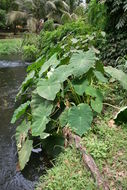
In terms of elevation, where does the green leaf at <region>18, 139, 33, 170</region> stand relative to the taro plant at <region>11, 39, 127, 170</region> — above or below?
below

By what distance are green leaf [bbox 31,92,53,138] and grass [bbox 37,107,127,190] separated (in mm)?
320

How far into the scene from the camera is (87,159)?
70.5 inches

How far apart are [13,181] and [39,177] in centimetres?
24

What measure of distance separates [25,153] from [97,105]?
33.7 inches

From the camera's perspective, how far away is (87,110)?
2029 mm

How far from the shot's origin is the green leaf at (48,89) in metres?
2.17

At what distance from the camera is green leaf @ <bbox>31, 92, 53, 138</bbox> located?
205 centimetres

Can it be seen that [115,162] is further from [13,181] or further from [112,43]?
[112,43]

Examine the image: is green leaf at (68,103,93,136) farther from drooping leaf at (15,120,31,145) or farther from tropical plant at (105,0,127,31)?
tropical plant at (105,0,127,31)

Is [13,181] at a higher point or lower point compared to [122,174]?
lower

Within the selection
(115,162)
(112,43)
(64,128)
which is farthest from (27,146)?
(112,43)

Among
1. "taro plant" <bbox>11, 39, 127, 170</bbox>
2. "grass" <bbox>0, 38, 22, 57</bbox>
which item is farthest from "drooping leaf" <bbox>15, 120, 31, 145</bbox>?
"grass" <bbox>0, 38, 22, 57</bbox>

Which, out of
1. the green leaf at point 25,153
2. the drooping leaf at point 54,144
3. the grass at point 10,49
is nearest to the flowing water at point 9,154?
the green leaf at point 25,153

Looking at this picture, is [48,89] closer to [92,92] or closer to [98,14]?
[92,92]
